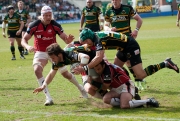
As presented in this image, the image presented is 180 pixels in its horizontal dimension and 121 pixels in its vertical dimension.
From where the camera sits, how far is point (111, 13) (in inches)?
488

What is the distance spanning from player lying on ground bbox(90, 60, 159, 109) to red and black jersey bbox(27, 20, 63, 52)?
186cm

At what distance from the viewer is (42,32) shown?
404 inches

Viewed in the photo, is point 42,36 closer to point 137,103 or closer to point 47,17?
point 47,17

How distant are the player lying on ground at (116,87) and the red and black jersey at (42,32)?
73.2 inches

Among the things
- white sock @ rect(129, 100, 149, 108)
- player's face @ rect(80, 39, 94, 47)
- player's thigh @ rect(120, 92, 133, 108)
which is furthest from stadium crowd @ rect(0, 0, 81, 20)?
white sock @ rect(129, 100, 149, 108)

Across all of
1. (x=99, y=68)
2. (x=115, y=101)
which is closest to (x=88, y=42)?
(x=99, y=68)

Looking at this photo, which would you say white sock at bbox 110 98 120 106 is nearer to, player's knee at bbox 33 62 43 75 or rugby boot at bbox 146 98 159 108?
rugby boot at bbox 146 98 159 108

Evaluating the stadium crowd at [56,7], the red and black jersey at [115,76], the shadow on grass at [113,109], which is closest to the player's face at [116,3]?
the red and black jersey at [115,76]

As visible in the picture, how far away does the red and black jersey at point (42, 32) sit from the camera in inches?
401

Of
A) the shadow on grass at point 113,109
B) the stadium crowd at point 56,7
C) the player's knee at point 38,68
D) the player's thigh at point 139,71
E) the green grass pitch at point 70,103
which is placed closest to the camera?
the green grass pitch at point 70,103

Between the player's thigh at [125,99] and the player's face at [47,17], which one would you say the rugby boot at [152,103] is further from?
the player's face at [47,17]

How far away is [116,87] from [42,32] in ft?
7.90

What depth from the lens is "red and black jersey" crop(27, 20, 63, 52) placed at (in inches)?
401

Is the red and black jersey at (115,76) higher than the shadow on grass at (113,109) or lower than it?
higher
